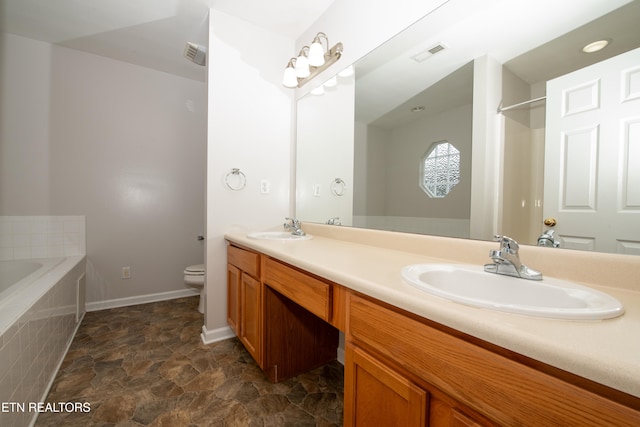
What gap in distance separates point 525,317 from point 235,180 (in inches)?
73.6

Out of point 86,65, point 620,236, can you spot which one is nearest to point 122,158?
point 86,65

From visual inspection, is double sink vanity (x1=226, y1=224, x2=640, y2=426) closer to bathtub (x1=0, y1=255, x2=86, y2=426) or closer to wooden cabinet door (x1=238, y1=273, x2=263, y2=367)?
wooden cabinet door (x1=238, y1=273, x2=263, y2=367)

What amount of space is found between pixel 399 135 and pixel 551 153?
2.21ft

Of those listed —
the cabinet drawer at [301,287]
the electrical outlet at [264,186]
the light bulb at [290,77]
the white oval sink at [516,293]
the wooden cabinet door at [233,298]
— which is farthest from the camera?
the electrical outlet at [264,186]

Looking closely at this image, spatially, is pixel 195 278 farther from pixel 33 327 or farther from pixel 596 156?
pixel 596 156

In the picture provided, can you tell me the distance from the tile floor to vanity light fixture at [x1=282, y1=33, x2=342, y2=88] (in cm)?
198

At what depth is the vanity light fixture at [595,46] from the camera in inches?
30.0

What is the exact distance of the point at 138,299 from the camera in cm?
267

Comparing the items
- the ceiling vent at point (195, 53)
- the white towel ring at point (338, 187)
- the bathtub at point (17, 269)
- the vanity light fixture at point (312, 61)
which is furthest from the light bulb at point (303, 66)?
the bathtub at point (17, 269)

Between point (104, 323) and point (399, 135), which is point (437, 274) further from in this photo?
point (104, 323)

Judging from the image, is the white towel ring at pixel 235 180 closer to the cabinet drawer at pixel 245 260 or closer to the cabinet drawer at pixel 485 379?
the cabinet drawer at pixel 245 260

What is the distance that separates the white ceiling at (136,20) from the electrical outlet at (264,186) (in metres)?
1.21

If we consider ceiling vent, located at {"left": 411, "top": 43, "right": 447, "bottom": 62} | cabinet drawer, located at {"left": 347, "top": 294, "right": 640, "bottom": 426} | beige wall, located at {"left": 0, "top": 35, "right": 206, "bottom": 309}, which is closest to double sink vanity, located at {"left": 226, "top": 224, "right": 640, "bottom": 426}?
cabinet drawer, located at {"left": 347, "top": 294, "right": 640, "bottom": 426}

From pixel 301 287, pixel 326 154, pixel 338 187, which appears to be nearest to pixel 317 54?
pixel 326 154
